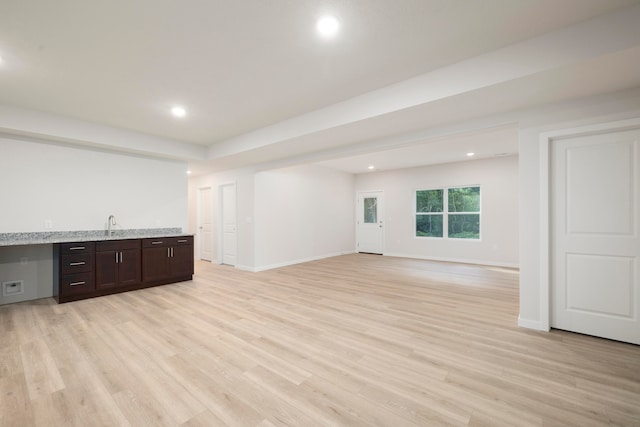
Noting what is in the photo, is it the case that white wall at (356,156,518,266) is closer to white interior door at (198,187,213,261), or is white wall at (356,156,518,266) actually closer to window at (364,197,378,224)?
window at (364,197,378,224)

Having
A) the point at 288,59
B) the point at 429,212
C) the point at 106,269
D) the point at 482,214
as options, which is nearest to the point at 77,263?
the point at 106,269

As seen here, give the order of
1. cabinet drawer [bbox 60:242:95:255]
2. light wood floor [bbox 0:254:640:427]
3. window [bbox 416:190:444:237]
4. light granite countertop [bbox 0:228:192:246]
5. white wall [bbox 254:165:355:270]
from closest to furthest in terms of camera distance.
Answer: light wood floor [bbox 0:254:640:427], light granite countertop [bbox 0:228:192:246], cabinet drawer [bbox 60:242:95:255], white wall [bbox 254:165:355:270], window [bbox 416:190:444:237]

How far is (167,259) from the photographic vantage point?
500 centimetres

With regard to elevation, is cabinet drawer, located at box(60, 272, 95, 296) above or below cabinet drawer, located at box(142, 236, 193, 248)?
below

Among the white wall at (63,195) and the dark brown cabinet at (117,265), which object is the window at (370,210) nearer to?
the dark brown cabinet at (117,265)

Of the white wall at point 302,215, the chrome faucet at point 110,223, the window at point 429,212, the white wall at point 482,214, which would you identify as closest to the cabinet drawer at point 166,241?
the chrome faucet at point 110,223

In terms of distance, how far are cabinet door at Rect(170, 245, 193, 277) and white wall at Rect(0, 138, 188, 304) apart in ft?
2.72

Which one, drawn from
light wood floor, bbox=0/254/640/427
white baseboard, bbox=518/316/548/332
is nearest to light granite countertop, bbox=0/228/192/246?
light wood floor, bbox=0/254/640/427

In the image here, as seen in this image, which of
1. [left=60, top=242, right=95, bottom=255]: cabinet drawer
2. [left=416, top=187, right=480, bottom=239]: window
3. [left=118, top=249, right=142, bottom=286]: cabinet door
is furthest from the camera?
[left=416, top=187, right=480, bottom=239]: window

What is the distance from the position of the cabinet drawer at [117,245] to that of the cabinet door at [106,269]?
6 centimetres

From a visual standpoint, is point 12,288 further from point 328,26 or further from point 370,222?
point 370,222

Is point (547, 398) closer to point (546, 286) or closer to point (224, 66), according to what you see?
point (546, 286)

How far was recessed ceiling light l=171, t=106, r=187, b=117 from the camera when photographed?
12.3 feet

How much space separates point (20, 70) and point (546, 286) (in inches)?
230
